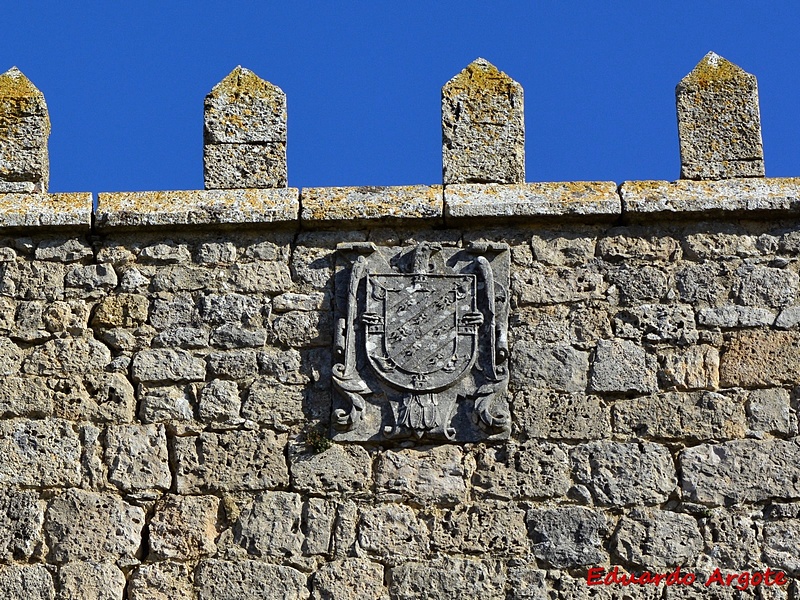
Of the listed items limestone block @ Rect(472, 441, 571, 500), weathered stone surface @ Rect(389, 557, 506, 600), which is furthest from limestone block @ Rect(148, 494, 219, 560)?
limestone block @ Rect(472, 441, 571, 500)

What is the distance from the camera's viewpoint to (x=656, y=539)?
6.20m

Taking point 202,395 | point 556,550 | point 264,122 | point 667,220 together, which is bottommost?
point 556,550

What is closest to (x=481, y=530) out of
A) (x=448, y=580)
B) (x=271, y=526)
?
Result: (x=448, y=580)

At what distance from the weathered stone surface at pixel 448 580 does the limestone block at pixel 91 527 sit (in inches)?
44.3

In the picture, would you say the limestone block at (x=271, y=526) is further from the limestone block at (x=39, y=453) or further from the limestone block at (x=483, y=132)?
the limestone block at (x=483, y=132)

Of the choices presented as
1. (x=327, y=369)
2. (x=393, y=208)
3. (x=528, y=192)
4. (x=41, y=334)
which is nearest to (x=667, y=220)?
(x=528, y=192)

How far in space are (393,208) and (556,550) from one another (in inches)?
65.9

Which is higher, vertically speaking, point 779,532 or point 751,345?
point 751,345

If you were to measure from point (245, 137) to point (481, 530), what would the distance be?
211 centimetres

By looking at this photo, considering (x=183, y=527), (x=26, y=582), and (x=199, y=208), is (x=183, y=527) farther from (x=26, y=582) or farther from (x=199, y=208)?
(x=199, y=208)

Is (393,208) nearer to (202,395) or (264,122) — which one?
(264,122)

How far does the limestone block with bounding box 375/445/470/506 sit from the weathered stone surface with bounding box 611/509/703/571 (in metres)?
0.70

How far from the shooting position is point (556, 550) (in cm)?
620

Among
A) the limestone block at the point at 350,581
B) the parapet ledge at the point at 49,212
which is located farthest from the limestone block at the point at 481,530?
the parapet ledge at the point at 49,212
